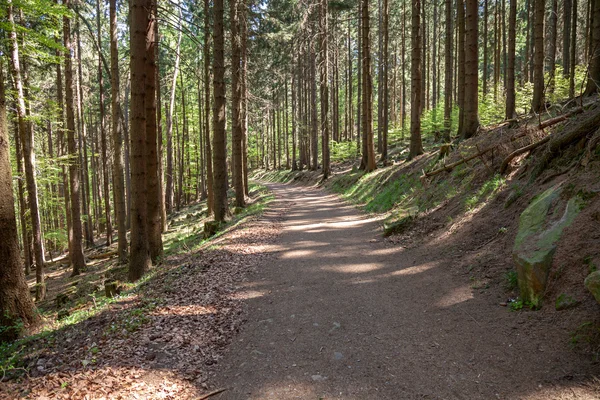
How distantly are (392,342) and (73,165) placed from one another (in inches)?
621

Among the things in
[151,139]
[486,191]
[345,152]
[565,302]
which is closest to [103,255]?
[151,139]

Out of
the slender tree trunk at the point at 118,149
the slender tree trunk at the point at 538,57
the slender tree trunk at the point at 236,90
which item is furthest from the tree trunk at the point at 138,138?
the slender tree trunk at the point at 538,57

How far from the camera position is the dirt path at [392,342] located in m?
3.43

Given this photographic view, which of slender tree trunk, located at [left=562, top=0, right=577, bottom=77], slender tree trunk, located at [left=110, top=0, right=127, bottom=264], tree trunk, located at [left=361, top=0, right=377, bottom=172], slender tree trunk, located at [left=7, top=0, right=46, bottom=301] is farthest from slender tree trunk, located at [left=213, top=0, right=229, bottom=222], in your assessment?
slender tree trunk, located at [left=562, top=0, right=577, bottom=77]

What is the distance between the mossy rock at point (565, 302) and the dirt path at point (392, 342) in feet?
0.82

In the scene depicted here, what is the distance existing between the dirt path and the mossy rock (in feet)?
0.82

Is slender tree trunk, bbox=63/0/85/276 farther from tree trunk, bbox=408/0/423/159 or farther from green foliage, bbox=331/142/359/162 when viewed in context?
green foliage, bbox=331/142/359/162

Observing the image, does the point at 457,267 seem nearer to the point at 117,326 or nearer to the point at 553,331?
the point at 553,331

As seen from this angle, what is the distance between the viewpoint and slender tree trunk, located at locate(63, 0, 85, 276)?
1375cm

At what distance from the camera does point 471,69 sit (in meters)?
12.4

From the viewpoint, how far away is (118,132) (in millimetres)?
14195

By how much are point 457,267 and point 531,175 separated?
2.45 meters

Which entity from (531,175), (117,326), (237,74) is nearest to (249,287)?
(117,326)

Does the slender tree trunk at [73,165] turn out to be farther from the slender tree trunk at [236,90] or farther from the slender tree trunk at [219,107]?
the slender tree trunk at [236,90]
